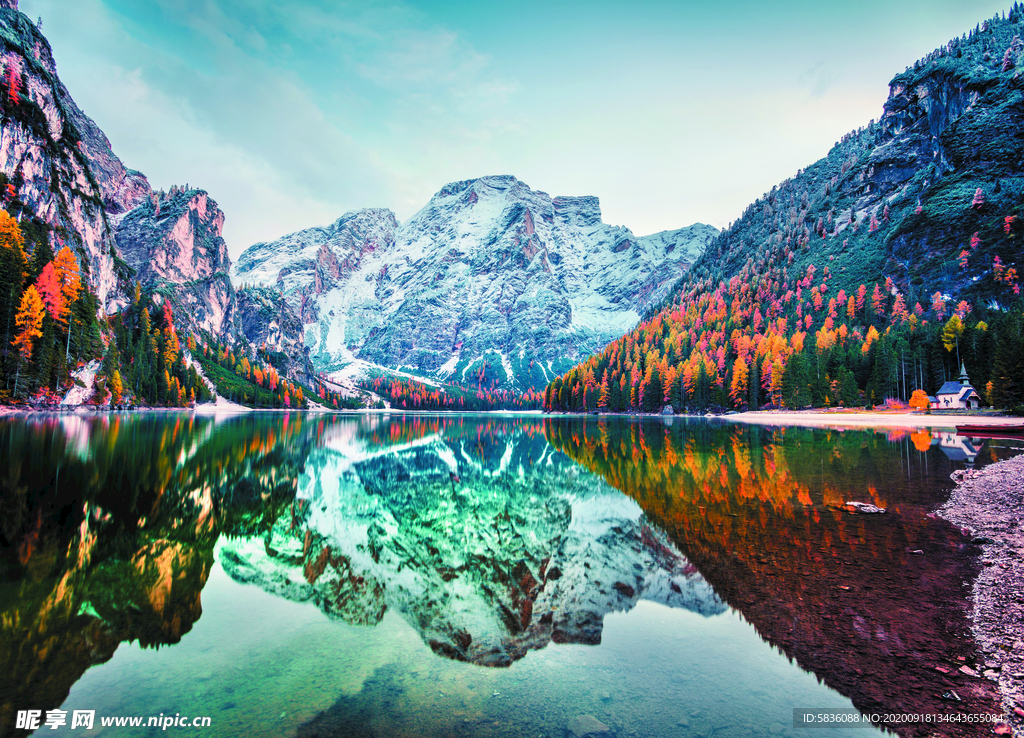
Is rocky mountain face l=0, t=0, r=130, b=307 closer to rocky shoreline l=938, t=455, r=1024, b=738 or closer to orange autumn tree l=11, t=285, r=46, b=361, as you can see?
orange autumn tree l=11, t=285, r=46, b=361

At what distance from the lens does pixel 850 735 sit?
5078mm

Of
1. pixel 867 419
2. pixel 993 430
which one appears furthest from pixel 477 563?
pixel 867 419

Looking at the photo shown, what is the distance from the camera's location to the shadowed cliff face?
5914 mm

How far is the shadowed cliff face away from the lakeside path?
45.0 m

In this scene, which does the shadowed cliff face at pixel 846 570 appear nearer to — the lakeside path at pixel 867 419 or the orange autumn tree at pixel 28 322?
the lakeside path at pixel 867 419

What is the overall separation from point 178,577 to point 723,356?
419 ft

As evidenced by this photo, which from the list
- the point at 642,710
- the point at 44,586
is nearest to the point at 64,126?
the point at 44,586

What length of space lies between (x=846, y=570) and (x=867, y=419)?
85.1 m

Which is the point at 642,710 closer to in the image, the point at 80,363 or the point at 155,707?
the point at 155,707

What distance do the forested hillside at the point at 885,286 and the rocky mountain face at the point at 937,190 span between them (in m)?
0.52

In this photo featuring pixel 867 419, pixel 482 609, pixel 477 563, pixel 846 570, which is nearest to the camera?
pixel 482 609

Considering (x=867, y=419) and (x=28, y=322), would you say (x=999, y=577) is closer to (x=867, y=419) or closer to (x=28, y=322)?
(x=867, y=419)

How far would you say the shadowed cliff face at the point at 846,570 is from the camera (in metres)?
5.91

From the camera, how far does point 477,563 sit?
38.8 feet
